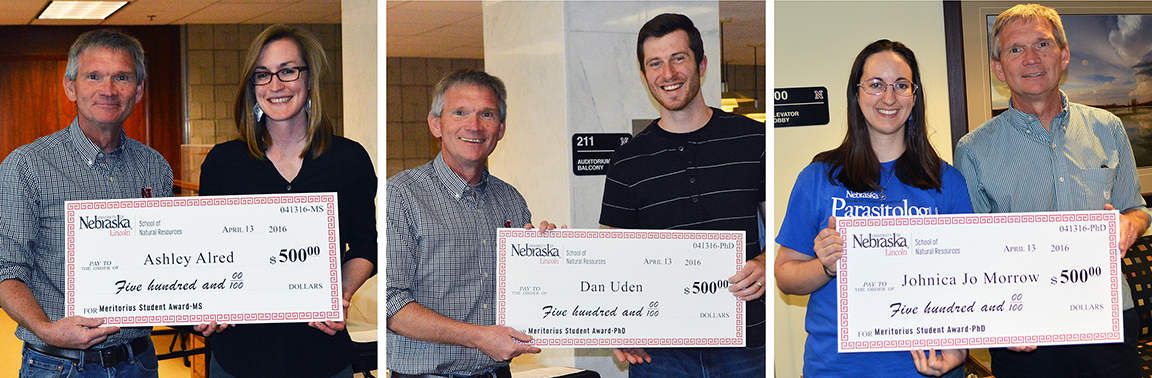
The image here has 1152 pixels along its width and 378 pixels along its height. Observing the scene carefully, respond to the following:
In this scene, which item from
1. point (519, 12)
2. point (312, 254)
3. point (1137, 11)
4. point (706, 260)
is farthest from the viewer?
point (1137, 11)

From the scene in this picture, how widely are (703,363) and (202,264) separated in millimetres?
1274

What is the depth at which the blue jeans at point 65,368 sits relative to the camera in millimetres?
1853

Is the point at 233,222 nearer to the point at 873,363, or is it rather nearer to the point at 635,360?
the point at 635,360

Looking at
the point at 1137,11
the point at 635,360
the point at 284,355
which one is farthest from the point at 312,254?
the point at 1137,11

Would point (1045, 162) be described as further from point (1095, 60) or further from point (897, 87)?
point (1095, 60)

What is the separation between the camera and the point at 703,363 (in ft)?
6.77

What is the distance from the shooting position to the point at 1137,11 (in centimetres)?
290

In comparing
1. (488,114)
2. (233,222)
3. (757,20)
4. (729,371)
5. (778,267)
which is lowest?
(729,371)

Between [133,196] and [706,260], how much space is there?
1426 millimetres

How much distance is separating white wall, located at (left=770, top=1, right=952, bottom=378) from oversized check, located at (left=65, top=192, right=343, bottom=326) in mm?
1753

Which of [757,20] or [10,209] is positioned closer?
[10,209]

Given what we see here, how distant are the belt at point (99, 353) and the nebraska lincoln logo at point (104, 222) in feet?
1.12

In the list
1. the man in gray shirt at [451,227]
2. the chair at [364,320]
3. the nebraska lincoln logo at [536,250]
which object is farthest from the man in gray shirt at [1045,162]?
the chair at [364,320]

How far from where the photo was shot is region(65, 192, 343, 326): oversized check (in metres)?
1.75
